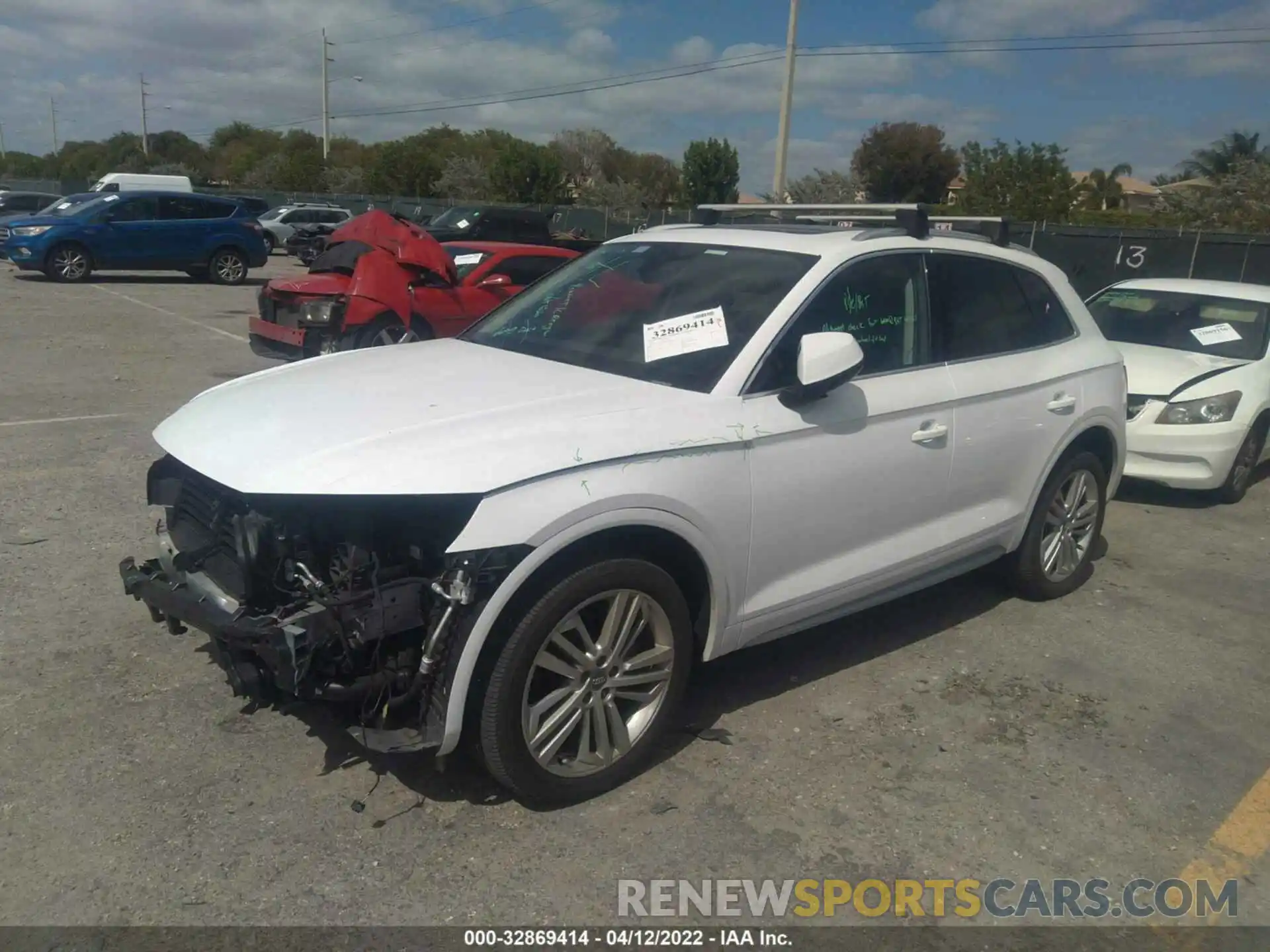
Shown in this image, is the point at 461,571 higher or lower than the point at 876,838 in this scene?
higher

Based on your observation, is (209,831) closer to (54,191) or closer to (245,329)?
(245,329)

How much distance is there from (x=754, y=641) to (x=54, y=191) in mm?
57852

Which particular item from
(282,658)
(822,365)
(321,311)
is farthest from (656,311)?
(321,311)

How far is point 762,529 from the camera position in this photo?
11.7 feet

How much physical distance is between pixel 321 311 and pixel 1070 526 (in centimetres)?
686

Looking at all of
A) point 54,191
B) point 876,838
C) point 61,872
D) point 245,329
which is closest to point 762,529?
point 876,838

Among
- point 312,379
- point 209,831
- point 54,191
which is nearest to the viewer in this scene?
point 209,831

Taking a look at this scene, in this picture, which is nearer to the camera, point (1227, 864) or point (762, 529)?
point (1227, 864)

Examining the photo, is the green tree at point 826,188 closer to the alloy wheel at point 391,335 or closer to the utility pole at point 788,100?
the utility pole at point 788,100

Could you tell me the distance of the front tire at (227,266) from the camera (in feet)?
67.6

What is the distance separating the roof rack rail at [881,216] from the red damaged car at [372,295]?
4.47 metres

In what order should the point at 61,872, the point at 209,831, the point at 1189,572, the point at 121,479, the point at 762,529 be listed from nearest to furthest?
the point at 61,872, the point at 209,831, the point at 762,529, the point at 1189,572, the point at 121,479

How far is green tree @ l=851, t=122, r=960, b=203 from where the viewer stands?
66.3m

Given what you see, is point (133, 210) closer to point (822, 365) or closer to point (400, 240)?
point (400, 240)
